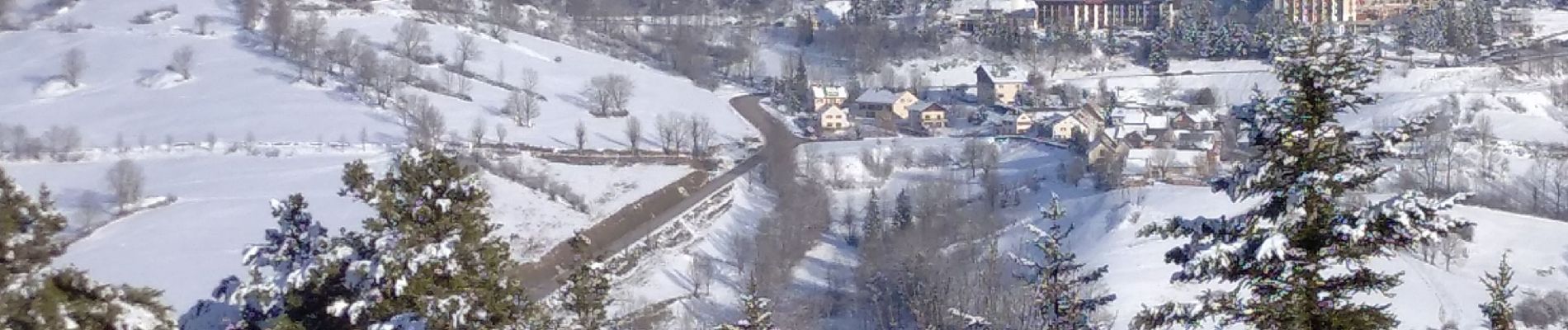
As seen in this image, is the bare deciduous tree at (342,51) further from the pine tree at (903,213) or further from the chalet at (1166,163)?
the chalet at (1166,163)

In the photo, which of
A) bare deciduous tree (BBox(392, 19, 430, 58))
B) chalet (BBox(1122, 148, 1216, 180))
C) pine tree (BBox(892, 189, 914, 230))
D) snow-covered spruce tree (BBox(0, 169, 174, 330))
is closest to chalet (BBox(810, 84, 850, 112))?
bare deciduous tree (BBox(392, 19, 430, 58))

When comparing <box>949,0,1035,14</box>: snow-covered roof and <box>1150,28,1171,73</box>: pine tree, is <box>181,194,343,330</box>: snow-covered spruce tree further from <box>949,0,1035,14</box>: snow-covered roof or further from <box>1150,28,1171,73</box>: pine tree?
<box>949,0,1035,14</box>: snow-covered roof

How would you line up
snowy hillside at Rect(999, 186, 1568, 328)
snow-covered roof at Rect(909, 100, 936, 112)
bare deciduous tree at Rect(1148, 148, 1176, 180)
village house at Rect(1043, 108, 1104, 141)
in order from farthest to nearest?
snow-covered roof at Rect(909, 100, 936, 112) → village house at Rect(1043, 108, 1104, 141) → bare deciduous tree at Rect(1148, 148, 1176, 180) → snowy hillside at Rect(999, 186, 1568, 328)

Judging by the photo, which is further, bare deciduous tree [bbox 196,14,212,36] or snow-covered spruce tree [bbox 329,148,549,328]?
bare deciduous tree [bbox 196,14,212,36]

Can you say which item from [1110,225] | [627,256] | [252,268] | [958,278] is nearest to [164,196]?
[627,256]

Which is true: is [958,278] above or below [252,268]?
below

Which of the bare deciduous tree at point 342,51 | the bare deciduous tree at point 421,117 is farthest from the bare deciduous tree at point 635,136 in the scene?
the bare deciduous tree at point 342,51

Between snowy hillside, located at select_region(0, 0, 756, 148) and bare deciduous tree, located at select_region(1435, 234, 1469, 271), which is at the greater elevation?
snowy hillside, located at select_region(0, 0, 756, 148)

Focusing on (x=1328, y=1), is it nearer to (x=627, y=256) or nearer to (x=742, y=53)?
(x=742, y=53)
